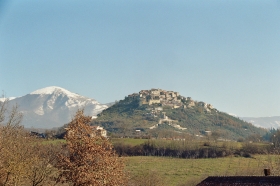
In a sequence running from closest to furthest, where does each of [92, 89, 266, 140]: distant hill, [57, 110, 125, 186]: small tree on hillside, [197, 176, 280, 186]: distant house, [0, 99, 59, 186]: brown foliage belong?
[57, 110, 125, 186]: small tree on hillside < [197, 176, 280, 186]: distant house < [0, 99, 59, 186]: brown foliage < [92, 89, 266, 140]: distant hill

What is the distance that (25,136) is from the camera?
28.8 metres

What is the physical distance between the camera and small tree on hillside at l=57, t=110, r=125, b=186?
20000 millimetres

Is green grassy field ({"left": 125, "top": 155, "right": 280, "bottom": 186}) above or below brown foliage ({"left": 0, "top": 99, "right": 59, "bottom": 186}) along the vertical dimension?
below

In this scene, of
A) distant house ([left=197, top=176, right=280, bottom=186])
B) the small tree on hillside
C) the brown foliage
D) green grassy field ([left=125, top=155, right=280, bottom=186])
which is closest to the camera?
the small tree on hillside

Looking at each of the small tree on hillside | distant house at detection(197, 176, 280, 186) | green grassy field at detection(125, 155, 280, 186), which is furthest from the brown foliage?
green grassy field at detection(125, 155, 280, 186)

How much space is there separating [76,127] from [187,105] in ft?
573

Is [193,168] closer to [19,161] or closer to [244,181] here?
[244,181]

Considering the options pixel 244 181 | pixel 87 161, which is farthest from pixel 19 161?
pixel 244 181

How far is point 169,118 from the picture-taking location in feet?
563

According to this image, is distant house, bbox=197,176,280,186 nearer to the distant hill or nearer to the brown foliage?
the brown foliage

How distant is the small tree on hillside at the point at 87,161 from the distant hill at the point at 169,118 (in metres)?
109

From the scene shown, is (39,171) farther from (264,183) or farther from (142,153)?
(142,153)

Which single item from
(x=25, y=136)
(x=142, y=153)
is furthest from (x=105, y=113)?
(x=25, y=136)

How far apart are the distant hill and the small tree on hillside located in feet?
356
